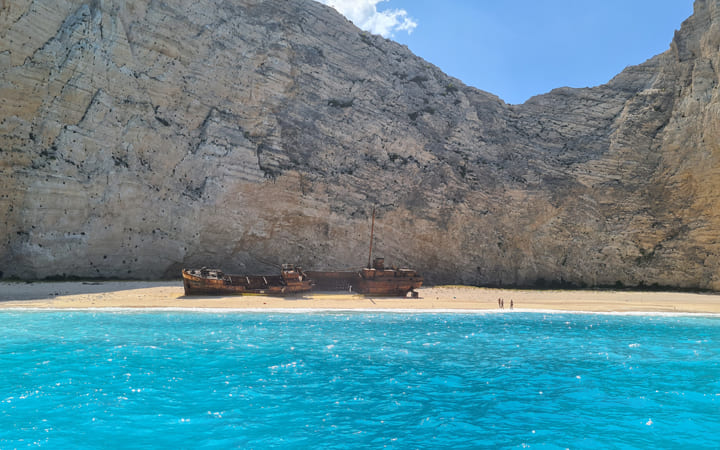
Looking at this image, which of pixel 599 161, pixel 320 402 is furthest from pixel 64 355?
pixel 599 161

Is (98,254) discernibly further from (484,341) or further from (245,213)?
(484,341)

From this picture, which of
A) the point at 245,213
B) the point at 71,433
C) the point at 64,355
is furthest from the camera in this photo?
the point at 245,213

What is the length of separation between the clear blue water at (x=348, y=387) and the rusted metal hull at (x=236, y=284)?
8653 millimetres

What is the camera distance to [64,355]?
10.9 metres

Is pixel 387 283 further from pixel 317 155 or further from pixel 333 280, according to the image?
pixel 317 155

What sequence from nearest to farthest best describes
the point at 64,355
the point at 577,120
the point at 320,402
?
the point at 320,402, the point at 64,355, the point at 577,120

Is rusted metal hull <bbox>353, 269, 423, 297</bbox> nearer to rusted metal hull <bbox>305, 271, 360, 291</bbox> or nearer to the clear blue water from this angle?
rusted metal hull <bbox>305, 271, 360, 291</bbox>

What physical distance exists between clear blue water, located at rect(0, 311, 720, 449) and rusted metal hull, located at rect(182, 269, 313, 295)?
8.65m

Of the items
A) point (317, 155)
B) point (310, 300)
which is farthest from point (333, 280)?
point (317, 155)

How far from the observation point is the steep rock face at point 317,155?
27.9 metres

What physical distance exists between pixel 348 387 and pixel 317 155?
95.3 ft

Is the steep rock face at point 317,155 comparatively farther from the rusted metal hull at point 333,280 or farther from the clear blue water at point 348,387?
the clear blue water at point 348,387

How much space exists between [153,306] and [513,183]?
31289 mm

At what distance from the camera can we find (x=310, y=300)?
25344 mm
